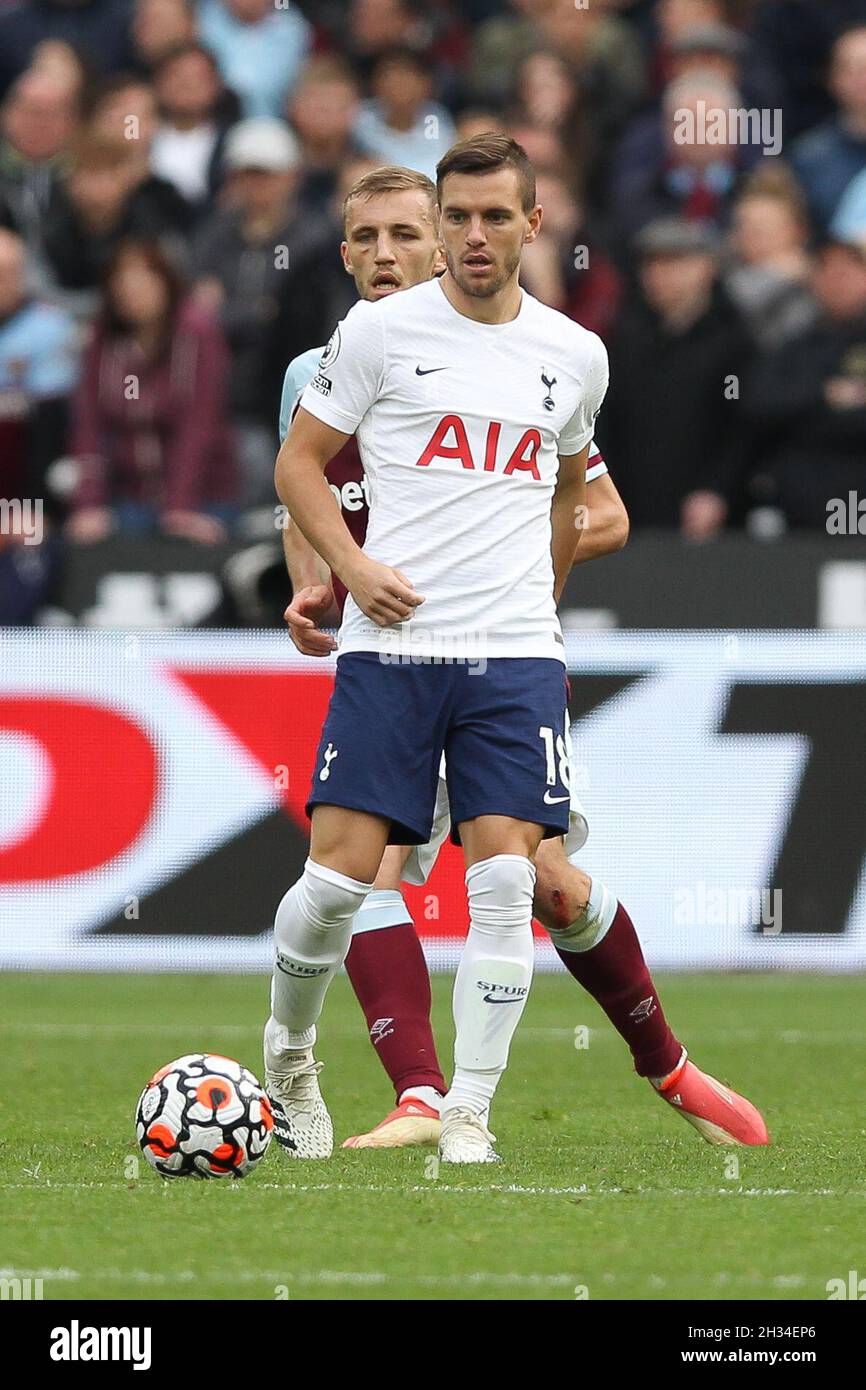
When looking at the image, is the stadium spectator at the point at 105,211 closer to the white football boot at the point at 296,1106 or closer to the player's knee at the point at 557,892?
the player's knee at the point at 557,892

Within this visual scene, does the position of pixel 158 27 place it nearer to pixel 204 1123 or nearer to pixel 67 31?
pixel 67 31

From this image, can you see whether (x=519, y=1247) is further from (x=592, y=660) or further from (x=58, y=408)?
(x=58, y=408)

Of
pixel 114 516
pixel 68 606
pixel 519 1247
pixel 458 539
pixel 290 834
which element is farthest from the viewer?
pixel 114 516

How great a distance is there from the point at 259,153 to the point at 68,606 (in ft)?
10.5

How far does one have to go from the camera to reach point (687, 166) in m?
13.5

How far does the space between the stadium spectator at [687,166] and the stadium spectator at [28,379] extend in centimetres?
297

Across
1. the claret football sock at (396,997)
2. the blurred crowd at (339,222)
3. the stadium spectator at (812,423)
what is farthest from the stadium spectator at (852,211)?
the claret football sock at (396,997)

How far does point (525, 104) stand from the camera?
548 inches

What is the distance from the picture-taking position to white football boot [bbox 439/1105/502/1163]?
18.2 ft

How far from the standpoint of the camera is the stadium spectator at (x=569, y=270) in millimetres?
12469

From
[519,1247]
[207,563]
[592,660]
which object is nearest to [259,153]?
[207,563]

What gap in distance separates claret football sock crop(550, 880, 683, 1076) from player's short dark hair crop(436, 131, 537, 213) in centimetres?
166

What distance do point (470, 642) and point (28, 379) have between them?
7.74 m

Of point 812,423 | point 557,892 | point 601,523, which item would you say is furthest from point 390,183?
point 812,423
